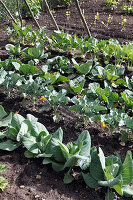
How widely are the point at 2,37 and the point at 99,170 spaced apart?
491 centimetres

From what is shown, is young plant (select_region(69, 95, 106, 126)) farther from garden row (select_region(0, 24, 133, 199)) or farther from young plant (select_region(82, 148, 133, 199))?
young plant (select_region(82, 148, 133, 199))

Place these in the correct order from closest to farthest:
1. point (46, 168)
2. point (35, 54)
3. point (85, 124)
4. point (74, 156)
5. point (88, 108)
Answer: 1. point (74, 156)
2. point (46, 168)
3. point (88, 108)
4. point (85, 124)
5. point (35, 54)

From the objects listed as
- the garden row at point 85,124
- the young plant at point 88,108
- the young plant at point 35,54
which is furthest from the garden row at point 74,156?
the young plant at point 35,54

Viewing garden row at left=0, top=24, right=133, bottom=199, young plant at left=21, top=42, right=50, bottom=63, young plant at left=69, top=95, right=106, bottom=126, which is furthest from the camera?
young plant at left=21, top=42, right=50, bottom=63

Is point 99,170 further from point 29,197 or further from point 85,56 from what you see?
point 85,56

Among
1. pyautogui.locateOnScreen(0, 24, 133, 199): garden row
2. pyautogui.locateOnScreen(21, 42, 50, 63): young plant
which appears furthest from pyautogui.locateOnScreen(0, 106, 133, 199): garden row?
pyautogui.locateOnScreen(21, 42, 50, 63): young plant

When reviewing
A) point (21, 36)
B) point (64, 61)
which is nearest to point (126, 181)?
point (64, 61)

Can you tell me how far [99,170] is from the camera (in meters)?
2.32

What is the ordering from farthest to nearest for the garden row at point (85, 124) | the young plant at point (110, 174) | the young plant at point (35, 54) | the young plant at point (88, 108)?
the young plant at point (35, 54) < the young plant at point (88, 108) < the garden row at point (85, 124) < the young plant at point (110, 174)

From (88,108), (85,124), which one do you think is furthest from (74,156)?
(85,124)

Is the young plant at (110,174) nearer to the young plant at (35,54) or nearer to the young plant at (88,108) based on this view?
the young plant at (88,108)

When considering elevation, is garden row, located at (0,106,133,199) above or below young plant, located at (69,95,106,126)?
below

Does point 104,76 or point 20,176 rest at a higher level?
point 104,76

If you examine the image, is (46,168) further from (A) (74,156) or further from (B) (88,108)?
(B) (88,108)
